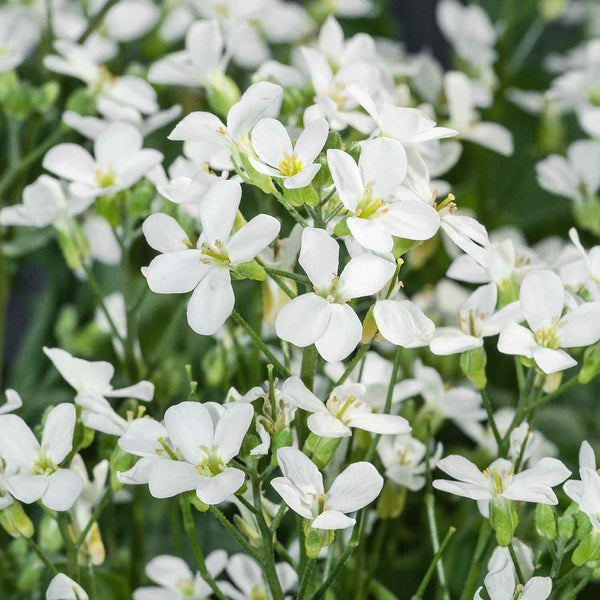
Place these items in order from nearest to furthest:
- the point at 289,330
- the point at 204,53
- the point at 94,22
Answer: the point at 289,330
the point at 204,53
the point at 94,22

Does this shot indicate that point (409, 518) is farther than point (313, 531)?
Yes

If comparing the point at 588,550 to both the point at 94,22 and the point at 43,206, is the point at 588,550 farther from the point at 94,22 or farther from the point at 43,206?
the point at 94,22

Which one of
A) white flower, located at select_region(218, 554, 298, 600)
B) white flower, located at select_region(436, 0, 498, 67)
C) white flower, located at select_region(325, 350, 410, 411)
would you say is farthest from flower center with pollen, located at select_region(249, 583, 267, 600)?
white flower, located at select_region(436, 0, 498, 67)

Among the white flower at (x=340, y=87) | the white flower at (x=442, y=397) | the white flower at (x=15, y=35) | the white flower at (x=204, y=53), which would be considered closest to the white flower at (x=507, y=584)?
the white flower at (x=442, y=397)

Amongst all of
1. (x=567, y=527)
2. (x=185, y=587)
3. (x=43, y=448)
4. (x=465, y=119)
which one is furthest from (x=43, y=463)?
(x=465, y=119)

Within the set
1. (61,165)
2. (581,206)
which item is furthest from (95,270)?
(581,206)

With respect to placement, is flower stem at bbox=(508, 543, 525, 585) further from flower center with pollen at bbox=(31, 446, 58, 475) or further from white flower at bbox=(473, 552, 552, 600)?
flower center with pollen at bbox=(31, 446, 58, 475)

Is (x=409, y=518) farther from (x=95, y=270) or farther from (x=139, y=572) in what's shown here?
(x=95, y=270)
